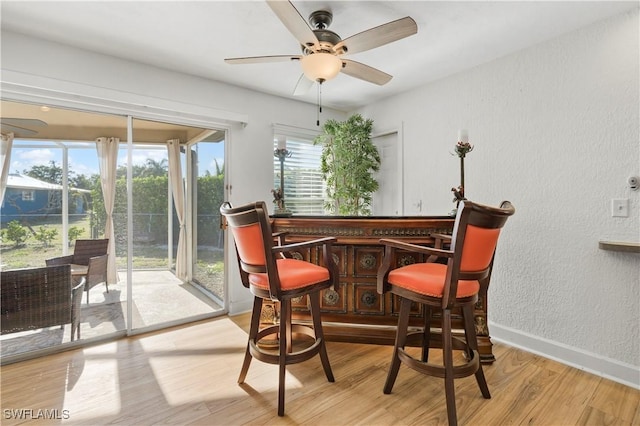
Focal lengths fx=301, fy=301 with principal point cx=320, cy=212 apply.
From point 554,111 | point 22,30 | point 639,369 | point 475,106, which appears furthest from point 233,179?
point 639,369

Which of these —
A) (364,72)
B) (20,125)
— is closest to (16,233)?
(20,125)

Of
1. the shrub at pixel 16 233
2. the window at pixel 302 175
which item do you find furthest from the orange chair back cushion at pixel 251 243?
the window at pixel 302 175

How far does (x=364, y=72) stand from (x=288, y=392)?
230cm

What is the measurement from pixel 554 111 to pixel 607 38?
55cm

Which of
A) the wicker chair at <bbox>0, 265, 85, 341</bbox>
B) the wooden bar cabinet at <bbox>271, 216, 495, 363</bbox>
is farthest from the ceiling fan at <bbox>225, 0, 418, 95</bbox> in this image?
the wicker chair at <bbox>0, 265, 85, 341</bbox>

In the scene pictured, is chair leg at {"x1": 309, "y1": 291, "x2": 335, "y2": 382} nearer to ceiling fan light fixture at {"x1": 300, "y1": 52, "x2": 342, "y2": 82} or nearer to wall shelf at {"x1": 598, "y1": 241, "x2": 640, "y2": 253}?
ceiling fan light fixture at {"x1": 300, "y1": 52, "x2": 342, "y2": 82}

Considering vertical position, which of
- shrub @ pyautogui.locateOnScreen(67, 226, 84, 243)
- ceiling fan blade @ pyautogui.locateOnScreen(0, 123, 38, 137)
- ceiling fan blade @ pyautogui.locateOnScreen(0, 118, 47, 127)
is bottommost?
shrub @ pyautogui.locateOnScreen(67, 226, 84, 243)

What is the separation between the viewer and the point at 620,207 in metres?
2.14

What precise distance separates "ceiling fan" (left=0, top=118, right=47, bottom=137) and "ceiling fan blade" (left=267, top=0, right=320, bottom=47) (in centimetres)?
239

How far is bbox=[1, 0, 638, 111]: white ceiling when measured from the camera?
2.06 metres

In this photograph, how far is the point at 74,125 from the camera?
8.91 ft

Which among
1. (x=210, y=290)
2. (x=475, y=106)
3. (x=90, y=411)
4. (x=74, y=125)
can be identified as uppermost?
(x=475, y=106)

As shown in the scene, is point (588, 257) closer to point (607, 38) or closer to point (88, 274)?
point (607, 38)

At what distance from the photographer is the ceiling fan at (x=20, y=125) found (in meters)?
2.43
